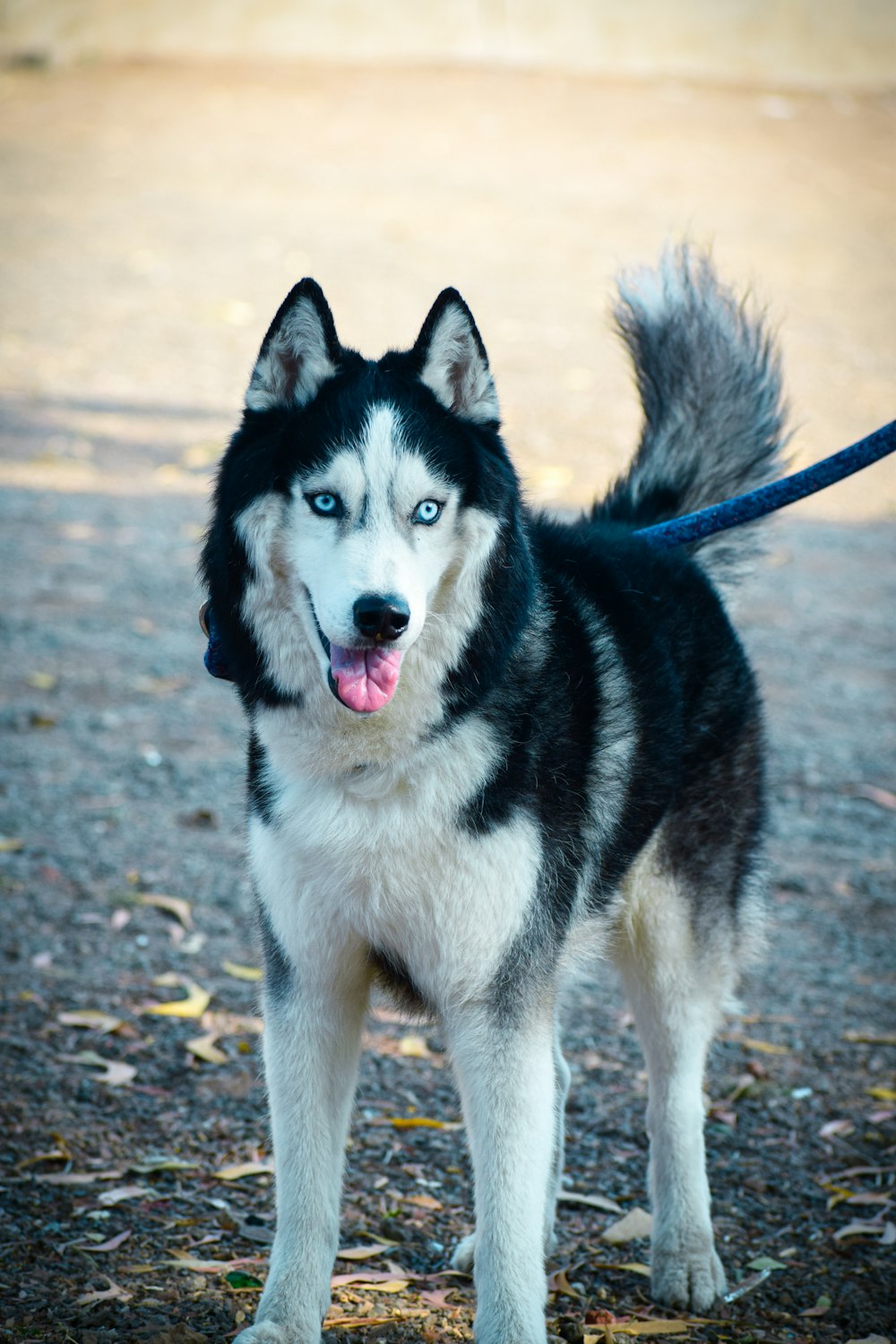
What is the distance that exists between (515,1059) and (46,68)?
20.4 metres

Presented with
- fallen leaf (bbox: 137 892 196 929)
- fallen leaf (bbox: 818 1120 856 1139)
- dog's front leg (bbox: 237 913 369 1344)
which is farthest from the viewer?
fallen leaf (bbox: 137 892 196 929)

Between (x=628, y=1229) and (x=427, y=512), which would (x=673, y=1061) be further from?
(x=427, y=512)

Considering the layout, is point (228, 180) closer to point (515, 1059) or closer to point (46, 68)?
point (46, 68)

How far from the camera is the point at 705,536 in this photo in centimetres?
365

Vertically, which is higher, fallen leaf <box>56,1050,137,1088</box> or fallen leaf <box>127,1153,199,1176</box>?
fallen leaf <box>56,1050,137,1088</box>

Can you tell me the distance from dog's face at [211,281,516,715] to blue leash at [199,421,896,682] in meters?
0.65

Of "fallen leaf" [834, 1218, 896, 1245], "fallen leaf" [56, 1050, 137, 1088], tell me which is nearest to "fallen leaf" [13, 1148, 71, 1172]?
"fallen leaf" [56, 1050, 137, 1088]

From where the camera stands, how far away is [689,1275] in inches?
128

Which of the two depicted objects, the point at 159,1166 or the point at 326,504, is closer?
the point at 326,504

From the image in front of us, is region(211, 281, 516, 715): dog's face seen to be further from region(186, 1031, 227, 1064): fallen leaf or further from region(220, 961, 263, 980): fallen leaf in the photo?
region(220, 961, 263, 980): fallen leaf

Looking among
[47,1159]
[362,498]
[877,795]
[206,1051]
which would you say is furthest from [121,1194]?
[877,795]

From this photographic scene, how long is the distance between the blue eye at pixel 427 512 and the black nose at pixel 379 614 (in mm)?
240

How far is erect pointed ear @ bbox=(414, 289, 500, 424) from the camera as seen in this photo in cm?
276

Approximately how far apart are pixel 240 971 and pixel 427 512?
2.42 metres
